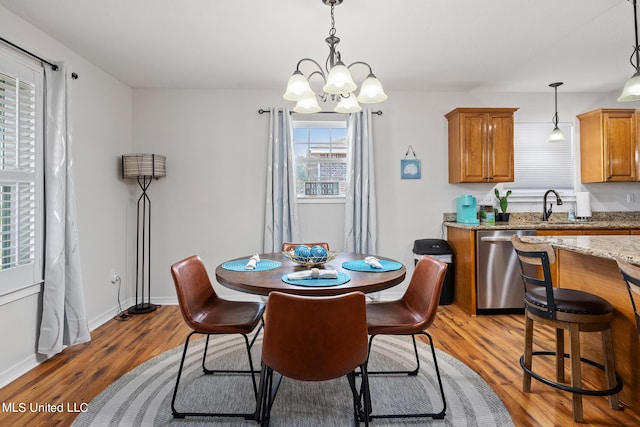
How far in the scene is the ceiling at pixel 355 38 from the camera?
2.41 metres

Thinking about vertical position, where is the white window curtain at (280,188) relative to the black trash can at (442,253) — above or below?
above

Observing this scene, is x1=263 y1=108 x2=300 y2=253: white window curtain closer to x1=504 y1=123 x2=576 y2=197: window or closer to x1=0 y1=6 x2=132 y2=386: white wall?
x1=0 y1=6 x2=132 y2=386: white wall

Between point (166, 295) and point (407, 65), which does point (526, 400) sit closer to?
point (407, 65)

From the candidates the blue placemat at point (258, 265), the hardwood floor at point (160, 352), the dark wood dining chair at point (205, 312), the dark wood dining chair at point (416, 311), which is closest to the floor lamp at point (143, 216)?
the hardwood floor at point (160, 352)

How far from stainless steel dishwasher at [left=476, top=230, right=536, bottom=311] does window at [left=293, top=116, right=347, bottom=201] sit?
1681 mm

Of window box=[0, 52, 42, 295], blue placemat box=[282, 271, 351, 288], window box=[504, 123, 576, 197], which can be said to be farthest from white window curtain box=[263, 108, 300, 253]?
window box=[504, 123, 576, 197]

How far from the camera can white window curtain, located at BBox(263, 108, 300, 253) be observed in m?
3.90

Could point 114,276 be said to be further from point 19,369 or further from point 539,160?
point 539,160

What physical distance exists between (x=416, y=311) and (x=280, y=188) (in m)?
2.30

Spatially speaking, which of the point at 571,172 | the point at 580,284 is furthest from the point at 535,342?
the point at 571,172

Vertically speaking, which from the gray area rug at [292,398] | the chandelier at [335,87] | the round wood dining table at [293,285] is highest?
the chandelier at [335,87]

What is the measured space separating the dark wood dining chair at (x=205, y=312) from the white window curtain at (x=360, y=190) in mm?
1922

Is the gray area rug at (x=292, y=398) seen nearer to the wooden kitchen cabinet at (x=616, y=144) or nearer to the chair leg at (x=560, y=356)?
the chair leg at (x=560, y=356)

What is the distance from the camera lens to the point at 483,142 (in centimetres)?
388
